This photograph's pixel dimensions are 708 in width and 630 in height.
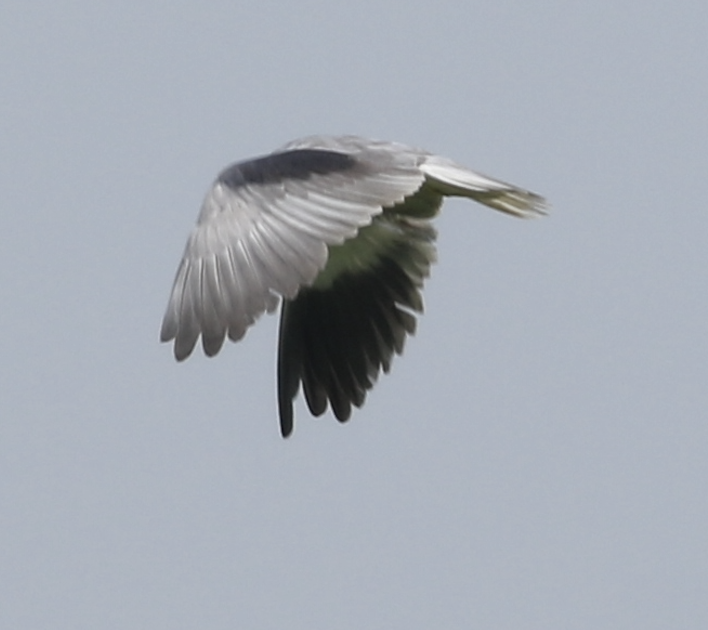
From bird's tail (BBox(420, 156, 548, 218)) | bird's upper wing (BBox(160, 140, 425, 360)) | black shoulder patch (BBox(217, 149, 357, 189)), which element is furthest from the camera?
bird's tail (BBox(420, 156, 548, 218))

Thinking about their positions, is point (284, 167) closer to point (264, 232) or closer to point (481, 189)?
point (264, 232)

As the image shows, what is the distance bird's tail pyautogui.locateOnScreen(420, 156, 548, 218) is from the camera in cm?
1080

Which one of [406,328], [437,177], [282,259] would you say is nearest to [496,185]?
[437,177]

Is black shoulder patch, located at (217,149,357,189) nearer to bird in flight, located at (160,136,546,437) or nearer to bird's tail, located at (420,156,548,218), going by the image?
bird in flight, located at (160,136,546,437)

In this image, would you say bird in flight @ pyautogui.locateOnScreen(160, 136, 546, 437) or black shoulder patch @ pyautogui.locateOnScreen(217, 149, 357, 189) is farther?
black shoulder patch @ pyautogui.locateOnScreen(217, 149, 357, 189)

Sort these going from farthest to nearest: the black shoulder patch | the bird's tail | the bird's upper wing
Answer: the bird's tail → the black shoulder patch → the bird's upper wing

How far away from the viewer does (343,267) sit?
1212 cm

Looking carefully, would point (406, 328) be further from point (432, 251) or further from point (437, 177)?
point (437, 177)

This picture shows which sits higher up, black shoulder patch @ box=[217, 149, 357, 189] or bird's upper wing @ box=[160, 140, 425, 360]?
black shoulder patch @ box=[217, 149, 357, 189]

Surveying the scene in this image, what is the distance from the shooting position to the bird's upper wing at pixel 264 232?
9.08 meters

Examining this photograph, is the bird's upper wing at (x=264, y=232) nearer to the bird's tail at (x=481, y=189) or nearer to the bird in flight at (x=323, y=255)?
the bird in flight at (x=323, y=255)

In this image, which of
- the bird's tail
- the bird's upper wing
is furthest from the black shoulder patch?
the bird's tail

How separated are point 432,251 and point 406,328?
0.48 metres

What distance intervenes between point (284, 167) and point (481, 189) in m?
1.32
